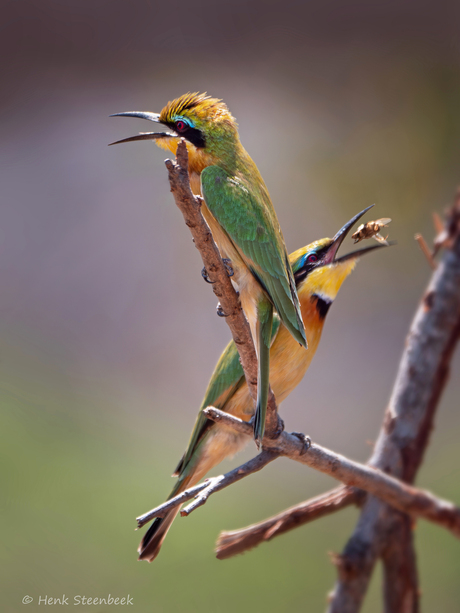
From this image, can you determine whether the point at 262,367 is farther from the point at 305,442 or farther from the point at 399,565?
the point at 399,565

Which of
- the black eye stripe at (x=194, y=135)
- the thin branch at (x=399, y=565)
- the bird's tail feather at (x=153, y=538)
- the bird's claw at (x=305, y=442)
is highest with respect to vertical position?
the black eye stripe at (x=194, y=135)

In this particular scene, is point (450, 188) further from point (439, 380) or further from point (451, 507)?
point (451, 507)

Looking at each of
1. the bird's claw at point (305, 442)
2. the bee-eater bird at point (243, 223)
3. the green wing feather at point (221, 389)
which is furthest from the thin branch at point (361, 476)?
the green wing feather at point (221, 389)

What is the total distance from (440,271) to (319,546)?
1455mm

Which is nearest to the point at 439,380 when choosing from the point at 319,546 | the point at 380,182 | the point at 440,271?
the point at 440,271

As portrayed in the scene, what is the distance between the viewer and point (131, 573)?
6.48ft

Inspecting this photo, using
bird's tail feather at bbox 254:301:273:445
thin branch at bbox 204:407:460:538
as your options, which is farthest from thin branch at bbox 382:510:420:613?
bird's tail feather at bbox 254:301:273:445

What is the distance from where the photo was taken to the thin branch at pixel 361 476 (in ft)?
2.93

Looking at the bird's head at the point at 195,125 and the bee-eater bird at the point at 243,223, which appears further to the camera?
the bird's head at the point at 195,125

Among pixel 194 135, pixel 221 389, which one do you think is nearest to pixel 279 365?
pixel 221 389

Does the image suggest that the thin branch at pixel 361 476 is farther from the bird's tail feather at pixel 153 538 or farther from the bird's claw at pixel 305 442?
the bird's tail feather at pixel 153 538

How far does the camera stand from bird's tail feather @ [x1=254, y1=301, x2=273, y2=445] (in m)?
0.77

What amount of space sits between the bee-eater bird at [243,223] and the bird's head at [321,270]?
0.19 meters

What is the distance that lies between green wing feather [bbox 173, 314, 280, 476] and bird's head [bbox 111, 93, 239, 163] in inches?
16.0
